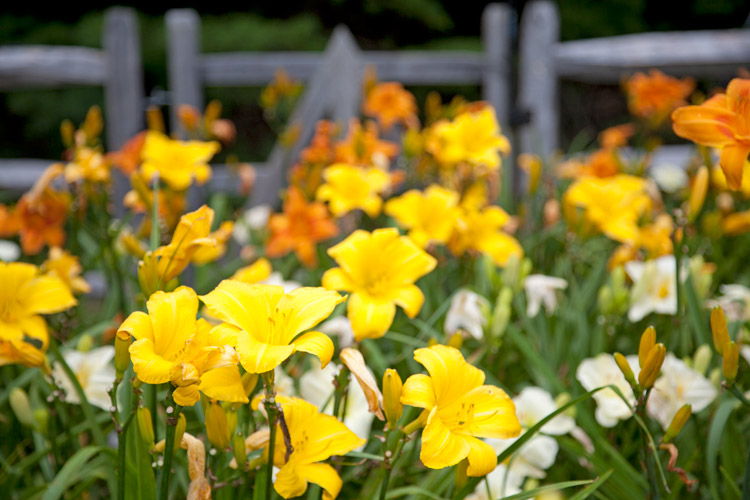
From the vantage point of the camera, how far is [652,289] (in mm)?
1152

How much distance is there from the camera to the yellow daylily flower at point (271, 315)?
0.57m

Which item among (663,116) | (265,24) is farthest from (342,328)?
(265,24)

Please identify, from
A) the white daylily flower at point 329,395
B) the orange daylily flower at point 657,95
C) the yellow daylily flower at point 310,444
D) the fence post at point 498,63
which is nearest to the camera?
the yellow daylily flower at point 310,444

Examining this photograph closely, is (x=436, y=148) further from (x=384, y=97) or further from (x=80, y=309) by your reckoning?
(x=80, y=309)

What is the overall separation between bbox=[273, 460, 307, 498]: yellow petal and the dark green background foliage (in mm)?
5877

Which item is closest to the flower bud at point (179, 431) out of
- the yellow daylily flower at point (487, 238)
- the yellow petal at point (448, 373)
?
the yellow petal at point (448, 373)

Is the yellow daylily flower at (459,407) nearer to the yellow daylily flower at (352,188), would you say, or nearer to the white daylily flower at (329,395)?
the white daylily flower at (329,395)

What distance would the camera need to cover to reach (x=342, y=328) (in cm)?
102

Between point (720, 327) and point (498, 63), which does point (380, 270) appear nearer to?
point (720, 327)

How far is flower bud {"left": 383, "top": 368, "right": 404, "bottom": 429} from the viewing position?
0.60 meters

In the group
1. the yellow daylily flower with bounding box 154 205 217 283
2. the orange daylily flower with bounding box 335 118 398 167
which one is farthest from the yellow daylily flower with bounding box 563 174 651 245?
the yellow daylily flower with bounding box 154 205 217 283

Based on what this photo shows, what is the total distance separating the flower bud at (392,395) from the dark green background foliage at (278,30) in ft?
19.3

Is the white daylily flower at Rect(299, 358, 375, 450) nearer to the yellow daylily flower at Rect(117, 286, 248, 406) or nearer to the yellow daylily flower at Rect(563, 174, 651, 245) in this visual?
the yellow daylily flower at Rect(117, 286, 248, 406)

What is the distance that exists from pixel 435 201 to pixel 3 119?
6823 mm
